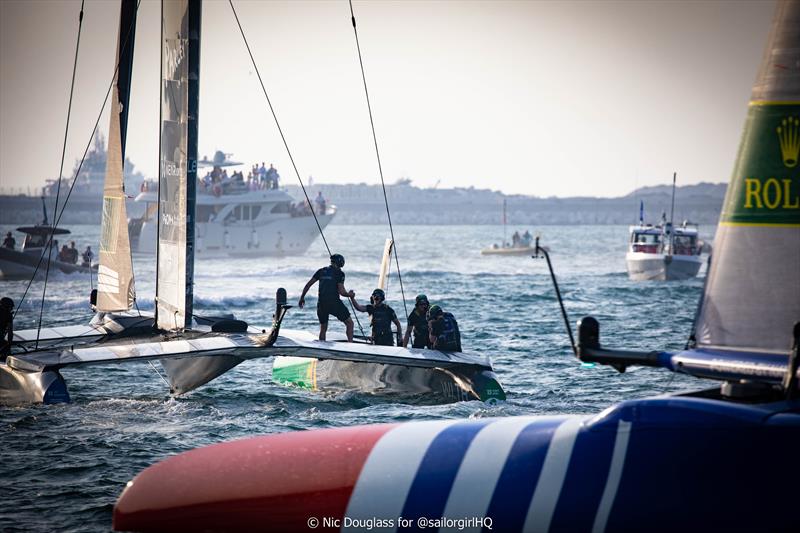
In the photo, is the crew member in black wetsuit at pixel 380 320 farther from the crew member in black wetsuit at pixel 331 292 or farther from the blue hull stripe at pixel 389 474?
the blue hull stripe at pixel 389 474

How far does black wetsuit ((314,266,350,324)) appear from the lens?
40.2ft

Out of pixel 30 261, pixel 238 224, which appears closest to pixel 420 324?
pixel 30 261

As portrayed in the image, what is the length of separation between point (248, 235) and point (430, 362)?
53.8 metres

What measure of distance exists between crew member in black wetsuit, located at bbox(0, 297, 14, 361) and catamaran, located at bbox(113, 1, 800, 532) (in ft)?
24.9

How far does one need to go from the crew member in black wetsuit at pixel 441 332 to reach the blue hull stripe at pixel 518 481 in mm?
6600

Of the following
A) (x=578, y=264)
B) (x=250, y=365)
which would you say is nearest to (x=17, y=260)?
(x=250, y=365)

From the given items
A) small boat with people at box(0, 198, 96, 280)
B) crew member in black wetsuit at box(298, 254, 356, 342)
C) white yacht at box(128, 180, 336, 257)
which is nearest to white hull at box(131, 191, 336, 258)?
white yacht at box(128, 180, 336, 257)

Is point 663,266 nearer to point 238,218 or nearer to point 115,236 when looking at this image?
point 115,236

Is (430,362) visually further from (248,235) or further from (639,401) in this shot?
(248,235)

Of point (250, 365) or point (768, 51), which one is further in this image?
point (250, 365)

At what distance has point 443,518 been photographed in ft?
17.1

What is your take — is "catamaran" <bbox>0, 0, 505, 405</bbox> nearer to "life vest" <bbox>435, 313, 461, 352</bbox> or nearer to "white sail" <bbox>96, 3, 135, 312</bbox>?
"white sail" <bbox>96, 3, 135, 312</bbox>

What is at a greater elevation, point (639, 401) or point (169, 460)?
point (639, 401)

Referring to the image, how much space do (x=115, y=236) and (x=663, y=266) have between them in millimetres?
28205
